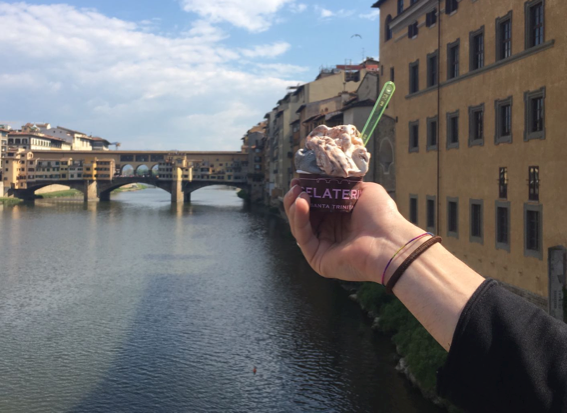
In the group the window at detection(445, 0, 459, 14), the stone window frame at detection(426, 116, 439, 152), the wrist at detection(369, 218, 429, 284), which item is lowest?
the wrist at detection(369, 218, 429, 284)

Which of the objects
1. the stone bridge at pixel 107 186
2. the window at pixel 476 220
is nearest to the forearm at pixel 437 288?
the window at pixel 476 220

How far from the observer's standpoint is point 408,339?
59.9 feet

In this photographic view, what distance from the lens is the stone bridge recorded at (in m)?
87.9

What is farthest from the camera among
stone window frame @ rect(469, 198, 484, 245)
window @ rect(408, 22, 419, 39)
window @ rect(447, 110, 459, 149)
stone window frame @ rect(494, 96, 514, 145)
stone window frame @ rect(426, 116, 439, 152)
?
window @ rect(408, 22, 419, 39)

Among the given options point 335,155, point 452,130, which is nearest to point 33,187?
point 452,130

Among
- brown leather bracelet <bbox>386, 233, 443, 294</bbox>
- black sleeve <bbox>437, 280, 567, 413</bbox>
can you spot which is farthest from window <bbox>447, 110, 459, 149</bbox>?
black sleeve <bbox>437, 280, 567, 413</bbox>

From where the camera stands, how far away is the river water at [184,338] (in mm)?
15570

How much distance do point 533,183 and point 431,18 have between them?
340 inches

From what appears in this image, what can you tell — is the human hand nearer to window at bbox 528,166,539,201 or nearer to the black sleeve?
the black sleeve

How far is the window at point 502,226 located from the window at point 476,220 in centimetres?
96

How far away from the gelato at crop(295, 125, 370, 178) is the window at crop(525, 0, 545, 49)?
12909mm

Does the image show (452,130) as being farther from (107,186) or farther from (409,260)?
A: (107,186)

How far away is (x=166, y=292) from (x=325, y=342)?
A: 10101 mm

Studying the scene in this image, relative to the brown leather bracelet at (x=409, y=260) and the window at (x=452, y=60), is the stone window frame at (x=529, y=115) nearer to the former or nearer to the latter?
the window at (x=452, y=60)
